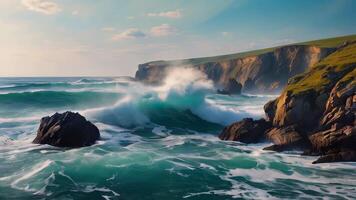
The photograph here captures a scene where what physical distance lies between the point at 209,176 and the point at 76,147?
38.6 feet

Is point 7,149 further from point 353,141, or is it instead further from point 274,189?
point 353,141

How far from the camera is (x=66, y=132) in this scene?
30.5 meters

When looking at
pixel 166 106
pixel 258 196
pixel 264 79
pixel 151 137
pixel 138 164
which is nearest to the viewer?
pixel 258 196

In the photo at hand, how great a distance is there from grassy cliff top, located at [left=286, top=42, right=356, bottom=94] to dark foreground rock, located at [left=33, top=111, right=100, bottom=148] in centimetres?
1864

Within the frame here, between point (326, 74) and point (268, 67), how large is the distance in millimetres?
82884

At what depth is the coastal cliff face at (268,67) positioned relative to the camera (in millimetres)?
105938

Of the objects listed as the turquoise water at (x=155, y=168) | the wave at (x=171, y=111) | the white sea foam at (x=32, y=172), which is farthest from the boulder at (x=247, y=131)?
the white sea foam at (x=32, y=172)

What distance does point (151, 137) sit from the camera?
36.6m

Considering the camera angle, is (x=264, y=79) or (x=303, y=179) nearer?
(x=303, y=179)

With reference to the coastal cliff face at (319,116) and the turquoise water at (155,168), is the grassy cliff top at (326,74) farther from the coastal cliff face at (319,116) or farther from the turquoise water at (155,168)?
the turquoise water at (155,168)

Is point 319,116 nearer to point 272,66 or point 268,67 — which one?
point 272,66

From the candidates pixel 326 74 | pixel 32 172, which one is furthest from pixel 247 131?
pixel 32 172

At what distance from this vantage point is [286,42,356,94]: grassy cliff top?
116 ft

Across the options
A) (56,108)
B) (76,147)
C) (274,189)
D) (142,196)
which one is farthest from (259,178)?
(56,108)
